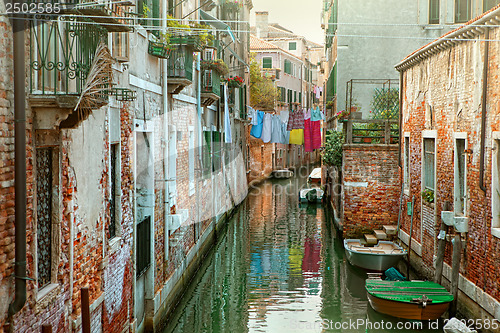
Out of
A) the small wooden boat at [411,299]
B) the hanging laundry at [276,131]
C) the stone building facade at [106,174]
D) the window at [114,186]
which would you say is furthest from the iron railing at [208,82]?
the hanging laundry at [276,131]

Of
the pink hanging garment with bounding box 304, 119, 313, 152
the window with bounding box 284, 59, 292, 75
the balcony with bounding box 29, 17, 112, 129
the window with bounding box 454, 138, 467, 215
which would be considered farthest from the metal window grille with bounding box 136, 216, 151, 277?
the window with bounding box 284, 59, 292, 75

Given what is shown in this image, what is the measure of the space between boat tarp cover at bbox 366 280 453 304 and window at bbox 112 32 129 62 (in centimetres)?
552

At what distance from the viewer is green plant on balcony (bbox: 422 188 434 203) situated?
36.9ft

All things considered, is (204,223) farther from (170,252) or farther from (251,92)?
(251,92)

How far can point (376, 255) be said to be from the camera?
12.6 metres

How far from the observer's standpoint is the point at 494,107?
311 inches

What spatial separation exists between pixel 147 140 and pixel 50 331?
15.8ft

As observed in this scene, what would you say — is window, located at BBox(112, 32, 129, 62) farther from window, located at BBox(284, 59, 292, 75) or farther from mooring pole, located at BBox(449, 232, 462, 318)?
window, located at BBox(284, 59, 292, 75)

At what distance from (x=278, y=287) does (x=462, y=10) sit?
11354 millimetres

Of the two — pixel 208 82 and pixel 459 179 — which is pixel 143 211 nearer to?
pixel 459 179

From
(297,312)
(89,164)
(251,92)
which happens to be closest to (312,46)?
→ (251,92)

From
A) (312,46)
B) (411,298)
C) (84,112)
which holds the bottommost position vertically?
(411,298)

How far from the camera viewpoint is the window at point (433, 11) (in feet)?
62.5

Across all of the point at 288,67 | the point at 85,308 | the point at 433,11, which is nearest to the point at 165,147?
the point at 85,308
